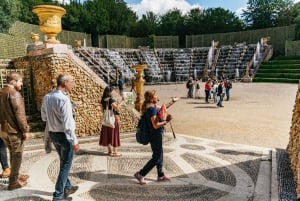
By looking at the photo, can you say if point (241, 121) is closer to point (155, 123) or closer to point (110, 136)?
point (110, 136)

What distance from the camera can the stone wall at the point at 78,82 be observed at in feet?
27.6

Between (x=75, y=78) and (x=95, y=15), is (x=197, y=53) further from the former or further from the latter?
(x=75, y=78)

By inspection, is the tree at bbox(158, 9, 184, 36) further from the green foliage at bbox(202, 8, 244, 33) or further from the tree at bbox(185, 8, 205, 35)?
the green foliage at bbox(202, 8, 244, 33)

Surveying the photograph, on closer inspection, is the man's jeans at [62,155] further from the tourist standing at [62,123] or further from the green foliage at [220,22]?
the green foliage at [220,22]

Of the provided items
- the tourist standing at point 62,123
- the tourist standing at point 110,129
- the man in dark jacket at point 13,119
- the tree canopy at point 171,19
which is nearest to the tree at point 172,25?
the tree canopy at point 171,19

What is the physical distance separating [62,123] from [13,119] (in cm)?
107

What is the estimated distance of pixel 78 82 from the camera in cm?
860

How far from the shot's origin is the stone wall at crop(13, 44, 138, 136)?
840 cm

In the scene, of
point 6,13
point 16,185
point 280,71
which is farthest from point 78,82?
point 280,71

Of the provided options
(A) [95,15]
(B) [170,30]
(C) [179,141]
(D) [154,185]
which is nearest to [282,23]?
(B) [170,30]

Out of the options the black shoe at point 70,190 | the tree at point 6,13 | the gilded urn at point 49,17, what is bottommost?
the black shoe at point 70,190

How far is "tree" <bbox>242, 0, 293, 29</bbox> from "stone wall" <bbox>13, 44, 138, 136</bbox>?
144 ft

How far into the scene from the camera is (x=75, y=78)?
857 centimetres

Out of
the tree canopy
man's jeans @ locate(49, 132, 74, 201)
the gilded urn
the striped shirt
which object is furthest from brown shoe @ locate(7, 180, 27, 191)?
the tree canopy
